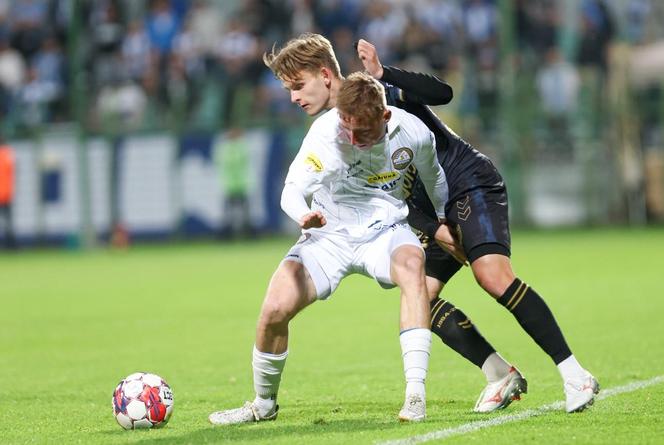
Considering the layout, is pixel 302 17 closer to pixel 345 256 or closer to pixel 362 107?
pixel 345 256

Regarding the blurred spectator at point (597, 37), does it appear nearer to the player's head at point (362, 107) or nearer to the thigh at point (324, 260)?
the thigh at point (324, 260)

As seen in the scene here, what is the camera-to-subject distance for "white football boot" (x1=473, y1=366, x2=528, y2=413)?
6664 mm

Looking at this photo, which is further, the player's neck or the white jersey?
the player's neck

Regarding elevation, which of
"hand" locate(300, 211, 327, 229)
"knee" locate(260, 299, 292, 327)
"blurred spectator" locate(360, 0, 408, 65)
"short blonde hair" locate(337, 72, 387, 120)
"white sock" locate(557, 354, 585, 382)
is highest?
"blurred spectator" locate(360, 0, 408, 65)

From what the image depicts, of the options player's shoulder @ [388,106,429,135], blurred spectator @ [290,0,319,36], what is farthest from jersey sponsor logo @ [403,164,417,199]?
blurred spectator @ [290,0,319,36]

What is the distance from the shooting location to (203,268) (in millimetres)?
19125

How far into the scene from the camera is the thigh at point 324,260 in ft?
20.7

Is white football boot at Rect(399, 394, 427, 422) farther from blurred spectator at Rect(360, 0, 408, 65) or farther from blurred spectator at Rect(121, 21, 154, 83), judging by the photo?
blurred spectator at Rect(121, 21, 154, 83)

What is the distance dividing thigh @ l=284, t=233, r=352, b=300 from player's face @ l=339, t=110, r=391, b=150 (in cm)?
55

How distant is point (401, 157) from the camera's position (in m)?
6.35

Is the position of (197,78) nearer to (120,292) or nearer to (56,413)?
(120,292)

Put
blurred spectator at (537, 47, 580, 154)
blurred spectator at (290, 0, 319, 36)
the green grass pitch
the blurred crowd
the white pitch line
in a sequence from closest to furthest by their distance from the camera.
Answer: the white pitch line
the green grass pitch
blurred spectator at (537, 47, 580, 154)
the blurred crowd
blurred spectator at (290, 0, 319, 36)

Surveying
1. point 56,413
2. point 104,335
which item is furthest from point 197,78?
point 56,413

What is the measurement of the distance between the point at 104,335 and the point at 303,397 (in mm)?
4330
